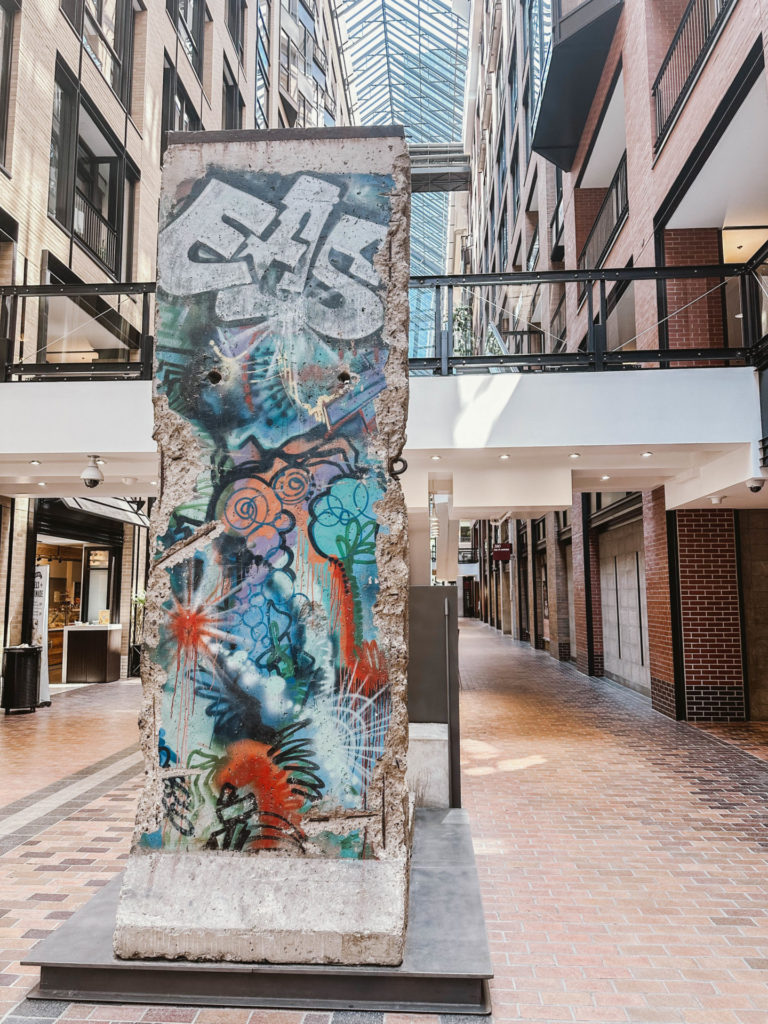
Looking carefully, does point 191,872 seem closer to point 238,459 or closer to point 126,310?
point 238,459

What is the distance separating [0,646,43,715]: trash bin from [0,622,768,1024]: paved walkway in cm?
102

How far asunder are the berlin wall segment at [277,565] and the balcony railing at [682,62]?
7.49 meters

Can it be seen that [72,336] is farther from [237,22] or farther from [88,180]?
[237,22]

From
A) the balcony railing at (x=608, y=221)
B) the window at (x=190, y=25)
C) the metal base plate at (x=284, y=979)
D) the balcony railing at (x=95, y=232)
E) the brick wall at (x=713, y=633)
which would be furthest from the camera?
the window at (x=190, y=25)

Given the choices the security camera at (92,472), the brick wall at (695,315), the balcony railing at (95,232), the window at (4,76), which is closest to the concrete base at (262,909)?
the security camera at (92,472)

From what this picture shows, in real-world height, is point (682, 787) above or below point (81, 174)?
below

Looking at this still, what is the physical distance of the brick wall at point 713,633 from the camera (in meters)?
10.2

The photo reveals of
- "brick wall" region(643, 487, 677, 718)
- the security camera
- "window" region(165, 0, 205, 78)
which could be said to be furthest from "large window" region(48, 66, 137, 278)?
"brick wall" region(643, 487, 677, 718)

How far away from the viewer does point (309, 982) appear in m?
3.21

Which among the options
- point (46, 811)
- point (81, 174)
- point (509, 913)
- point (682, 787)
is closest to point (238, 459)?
point (509, 913)

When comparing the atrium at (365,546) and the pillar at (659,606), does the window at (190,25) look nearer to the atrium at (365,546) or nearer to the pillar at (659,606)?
the atrium at (365,546)

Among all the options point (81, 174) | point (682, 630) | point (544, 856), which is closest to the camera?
point (544, 856)

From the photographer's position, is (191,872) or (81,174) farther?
(81,174)

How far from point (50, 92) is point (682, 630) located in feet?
42.6
